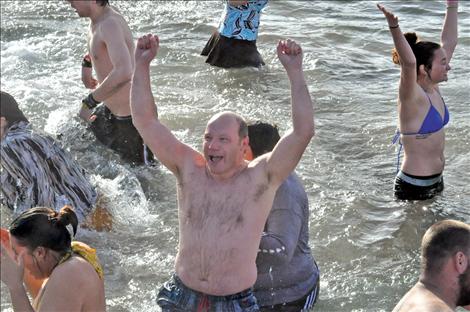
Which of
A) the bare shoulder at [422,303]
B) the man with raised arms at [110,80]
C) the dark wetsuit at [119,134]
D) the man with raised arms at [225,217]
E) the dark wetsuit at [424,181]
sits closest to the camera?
the bare shoulder at [422,303]

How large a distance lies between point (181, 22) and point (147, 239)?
636 cm

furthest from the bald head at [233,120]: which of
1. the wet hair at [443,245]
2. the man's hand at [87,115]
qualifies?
the man's hand at [87,115]

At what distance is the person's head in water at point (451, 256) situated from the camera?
381 cm

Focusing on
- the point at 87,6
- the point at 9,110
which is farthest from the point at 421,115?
the point at 9,110

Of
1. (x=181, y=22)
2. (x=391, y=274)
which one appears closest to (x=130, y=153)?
(x=391, y=274)

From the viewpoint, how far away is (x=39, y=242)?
13.9 ft

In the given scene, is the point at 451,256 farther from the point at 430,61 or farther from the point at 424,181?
the point at 424,181

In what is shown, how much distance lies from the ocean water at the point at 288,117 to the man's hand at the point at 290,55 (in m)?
2.08

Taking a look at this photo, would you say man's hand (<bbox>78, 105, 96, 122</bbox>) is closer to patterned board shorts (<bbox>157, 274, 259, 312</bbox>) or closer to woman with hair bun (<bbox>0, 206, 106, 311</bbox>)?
woman with hair bun (<bbox>0, 206, 106, 311</bbox>)

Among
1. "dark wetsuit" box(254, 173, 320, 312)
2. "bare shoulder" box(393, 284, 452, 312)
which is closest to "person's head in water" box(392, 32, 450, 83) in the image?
"dark wetsuit" box(254, 173, 320, 312)

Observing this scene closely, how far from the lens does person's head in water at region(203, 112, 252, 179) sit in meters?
4.33

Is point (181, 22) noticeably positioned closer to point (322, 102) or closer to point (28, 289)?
point (322, 102)

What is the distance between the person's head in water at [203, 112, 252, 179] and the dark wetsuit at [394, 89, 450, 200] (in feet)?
7.58

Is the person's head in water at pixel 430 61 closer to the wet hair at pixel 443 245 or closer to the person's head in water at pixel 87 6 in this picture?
the person's head in water at pixel 87 6
